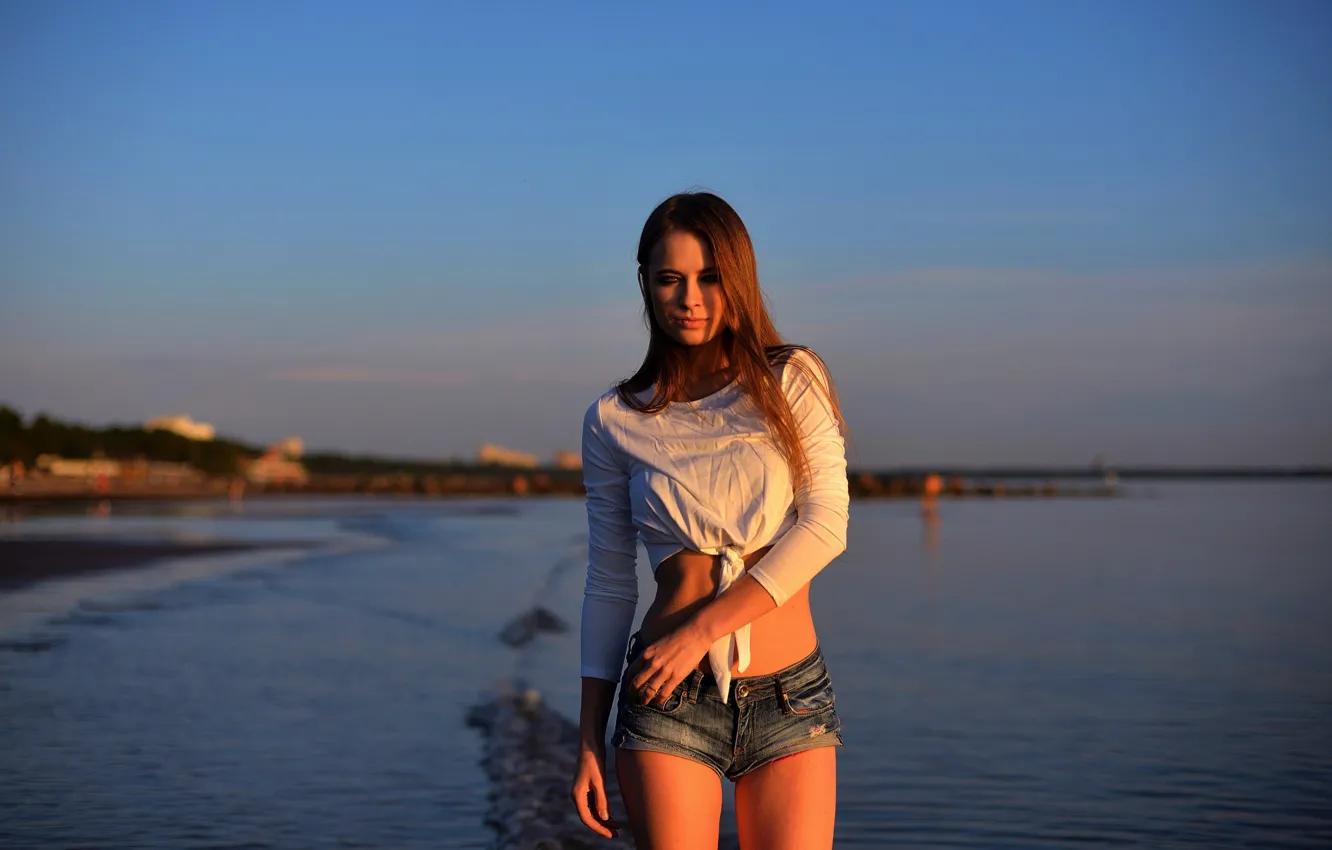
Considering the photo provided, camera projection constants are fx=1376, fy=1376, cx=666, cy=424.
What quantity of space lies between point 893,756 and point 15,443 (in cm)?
9183

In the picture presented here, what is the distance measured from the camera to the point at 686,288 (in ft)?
9.25

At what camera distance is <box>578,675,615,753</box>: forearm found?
2852 millimetres

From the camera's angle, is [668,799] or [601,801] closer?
[668,799]

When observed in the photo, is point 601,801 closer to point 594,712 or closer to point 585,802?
point 585,802

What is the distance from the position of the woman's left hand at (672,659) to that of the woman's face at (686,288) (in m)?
0.62

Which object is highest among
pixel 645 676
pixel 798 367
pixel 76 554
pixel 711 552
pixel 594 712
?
pixel 798 367

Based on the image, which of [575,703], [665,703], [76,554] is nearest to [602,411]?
[665,703]

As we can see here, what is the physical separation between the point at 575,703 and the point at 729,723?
824cm

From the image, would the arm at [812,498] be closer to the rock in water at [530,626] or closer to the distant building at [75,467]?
the rock in water at [530,626]

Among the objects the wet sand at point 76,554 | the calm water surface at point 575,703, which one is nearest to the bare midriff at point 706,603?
the calm water surface at point 575,703

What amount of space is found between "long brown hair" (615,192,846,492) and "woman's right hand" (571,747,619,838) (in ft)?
2.33

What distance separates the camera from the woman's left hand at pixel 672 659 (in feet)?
8.63

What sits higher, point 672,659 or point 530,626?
point 672,659

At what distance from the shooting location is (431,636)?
50.0ft
